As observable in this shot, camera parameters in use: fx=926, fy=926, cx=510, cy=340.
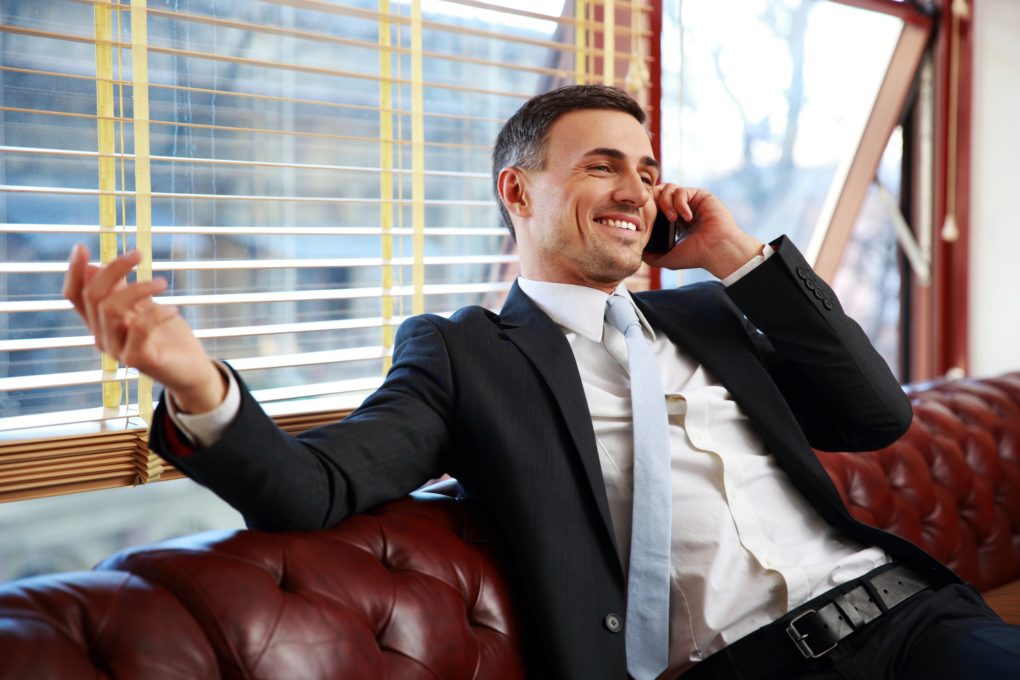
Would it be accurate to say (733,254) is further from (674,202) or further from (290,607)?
(290,607)

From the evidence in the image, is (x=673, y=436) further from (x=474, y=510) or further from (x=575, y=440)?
(x=474, y=510)

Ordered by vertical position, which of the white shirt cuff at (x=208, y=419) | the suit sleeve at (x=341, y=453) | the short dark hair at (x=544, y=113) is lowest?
the suit sleeve at (x=341, y=453)

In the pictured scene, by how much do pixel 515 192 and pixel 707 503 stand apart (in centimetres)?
79

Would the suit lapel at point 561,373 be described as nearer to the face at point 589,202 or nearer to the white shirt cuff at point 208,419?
the face at point 589,202

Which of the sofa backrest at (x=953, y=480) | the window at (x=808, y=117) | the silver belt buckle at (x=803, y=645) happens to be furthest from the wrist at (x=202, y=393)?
the window at (x=808, y=117)

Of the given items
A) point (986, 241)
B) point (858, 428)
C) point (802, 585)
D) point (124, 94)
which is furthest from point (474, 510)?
point (986, 241)

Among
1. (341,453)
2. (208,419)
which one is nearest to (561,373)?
(341,453)

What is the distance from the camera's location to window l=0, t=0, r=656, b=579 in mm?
1801

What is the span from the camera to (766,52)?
3418mm

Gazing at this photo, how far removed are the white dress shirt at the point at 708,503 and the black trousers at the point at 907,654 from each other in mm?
64

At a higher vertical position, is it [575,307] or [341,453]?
[575,307]

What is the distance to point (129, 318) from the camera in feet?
3.75

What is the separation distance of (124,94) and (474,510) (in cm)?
108

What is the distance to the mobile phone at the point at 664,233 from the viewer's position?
212 cm
